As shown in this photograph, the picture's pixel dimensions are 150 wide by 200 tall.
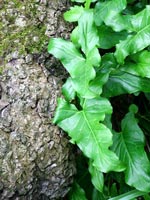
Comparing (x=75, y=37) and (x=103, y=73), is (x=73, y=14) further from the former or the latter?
(x=103, y=73)

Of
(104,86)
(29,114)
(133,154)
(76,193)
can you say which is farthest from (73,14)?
(76,193)

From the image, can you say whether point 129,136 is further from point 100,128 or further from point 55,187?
point 55,187

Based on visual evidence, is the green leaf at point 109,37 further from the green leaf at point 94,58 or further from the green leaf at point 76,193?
the green leaf at point 76,193

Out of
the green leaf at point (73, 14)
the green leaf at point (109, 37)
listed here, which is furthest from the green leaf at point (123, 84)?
the green leaf at point (73, 14)

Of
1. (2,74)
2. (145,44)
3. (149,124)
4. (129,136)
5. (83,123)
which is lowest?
(149,124)

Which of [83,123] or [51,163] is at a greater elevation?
[83,123]

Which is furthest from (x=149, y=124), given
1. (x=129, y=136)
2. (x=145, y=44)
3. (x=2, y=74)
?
(x=2, y=74)
